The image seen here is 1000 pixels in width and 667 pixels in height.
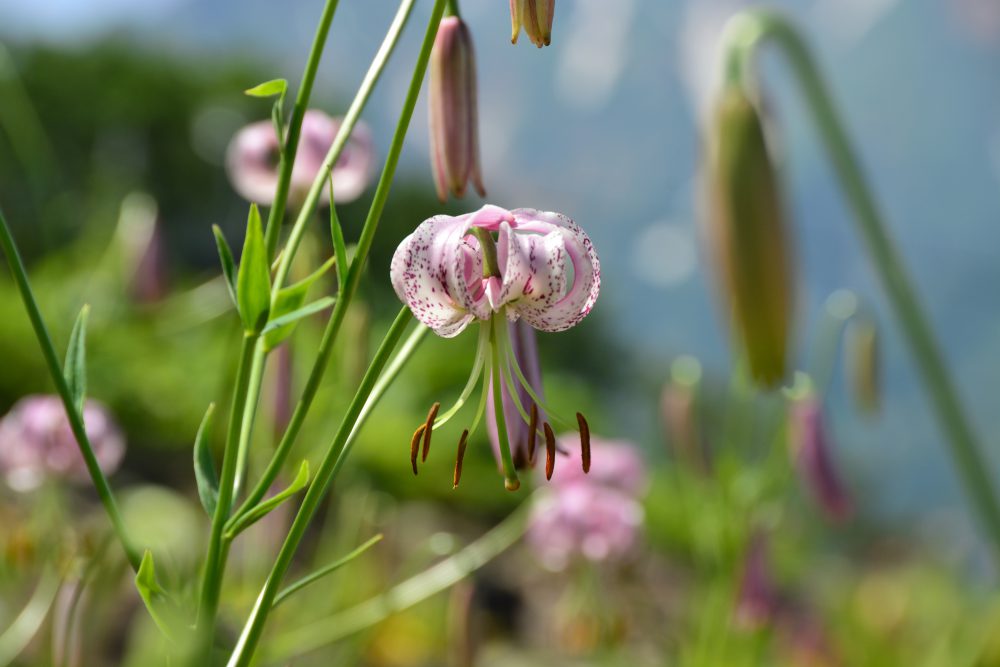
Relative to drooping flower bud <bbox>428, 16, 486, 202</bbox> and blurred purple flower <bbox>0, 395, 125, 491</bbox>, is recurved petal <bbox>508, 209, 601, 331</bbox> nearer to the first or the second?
drooping flower bud <bbox>428, 16, 486, 202</bbox>

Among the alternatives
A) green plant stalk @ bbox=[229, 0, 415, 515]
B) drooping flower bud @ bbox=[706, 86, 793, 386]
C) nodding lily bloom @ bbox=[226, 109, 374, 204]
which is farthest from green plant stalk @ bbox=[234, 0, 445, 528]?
nodding lily bloom @ bbox=[226, 109, 374, 204]

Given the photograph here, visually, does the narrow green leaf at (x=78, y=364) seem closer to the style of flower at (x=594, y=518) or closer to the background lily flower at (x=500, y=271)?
the background lily flower at (x=500, y=271)

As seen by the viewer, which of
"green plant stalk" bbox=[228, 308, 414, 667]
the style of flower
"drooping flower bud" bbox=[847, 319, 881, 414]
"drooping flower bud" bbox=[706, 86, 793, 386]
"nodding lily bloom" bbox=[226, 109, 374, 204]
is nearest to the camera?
"green plant stalk" bbox=[228, 308, 414, 667]

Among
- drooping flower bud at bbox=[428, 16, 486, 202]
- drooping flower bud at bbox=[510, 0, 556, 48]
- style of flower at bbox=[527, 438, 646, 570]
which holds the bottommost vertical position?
style of flower at bbox=[527, 438, 646, 570]

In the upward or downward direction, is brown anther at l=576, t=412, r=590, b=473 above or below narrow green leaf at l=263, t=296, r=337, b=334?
below

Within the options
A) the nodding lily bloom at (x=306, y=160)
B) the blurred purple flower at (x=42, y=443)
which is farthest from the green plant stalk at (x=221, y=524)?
the blurred purple flower at (x=42, y=443)

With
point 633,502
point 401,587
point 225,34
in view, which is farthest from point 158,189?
point 401,587

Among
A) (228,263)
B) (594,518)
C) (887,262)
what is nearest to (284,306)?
(228,263)
